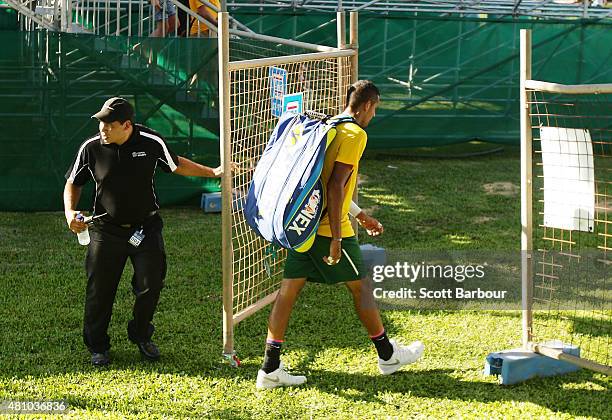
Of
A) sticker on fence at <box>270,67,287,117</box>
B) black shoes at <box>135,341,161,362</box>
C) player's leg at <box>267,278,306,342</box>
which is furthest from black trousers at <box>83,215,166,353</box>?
sticker on fence at <box>270,67,287,117</box>

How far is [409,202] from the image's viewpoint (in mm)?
11258

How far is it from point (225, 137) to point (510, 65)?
30.5 feet

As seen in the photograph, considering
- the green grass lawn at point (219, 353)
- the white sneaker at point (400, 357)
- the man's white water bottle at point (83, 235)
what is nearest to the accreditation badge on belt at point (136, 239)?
the man's white water bottle at point (83, 235)

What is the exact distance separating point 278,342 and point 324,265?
540 mm

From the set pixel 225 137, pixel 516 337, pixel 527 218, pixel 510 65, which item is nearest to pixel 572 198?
pixel 527 218

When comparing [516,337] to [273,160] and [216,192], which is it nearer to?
[273,160]

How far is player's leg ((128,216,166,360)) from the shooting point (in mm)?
6250

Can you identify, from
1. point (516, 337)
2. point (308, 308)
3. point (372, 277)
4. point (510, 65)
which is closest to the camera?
point (516, 337)

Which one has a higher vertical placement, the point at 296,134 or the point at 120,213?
the point at 296,134

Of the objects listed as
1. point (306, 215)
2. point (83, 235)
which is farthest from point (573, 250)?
point (83, 235)

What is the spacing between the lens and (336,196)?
225 inches

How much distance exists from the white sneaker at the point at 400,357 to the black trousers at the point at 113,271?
1494 mm

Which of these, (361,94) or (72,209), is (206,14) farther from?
(361,94)

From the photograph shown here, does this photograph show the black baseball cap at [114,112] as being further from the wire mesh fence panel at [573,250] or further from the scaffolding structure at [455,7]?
the scaffolding structure at [455,7]
